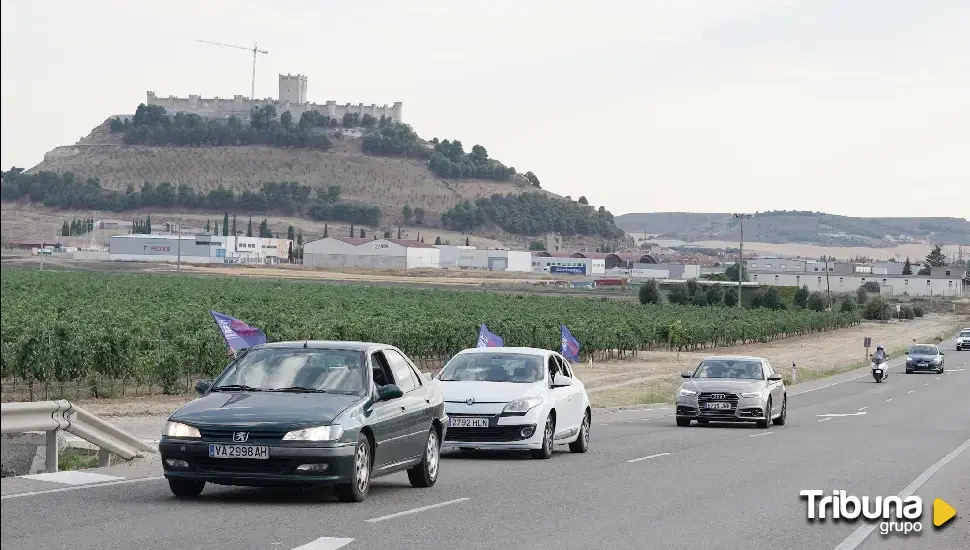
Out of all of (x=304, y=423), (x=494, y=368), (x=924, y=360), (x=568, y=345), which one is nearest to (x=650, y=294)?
(x=924, y=360)

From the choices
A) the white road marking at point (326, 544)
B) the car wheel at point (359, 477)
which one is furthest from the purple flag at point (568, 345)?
the white road marking at point (326, 544)

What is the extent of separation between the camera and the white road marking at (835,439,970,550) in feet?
39.2

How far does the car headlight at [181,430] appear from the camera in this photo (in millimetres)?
12523

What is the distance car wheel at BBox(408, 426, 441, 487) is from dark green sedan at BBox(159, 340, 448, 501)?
0.02m

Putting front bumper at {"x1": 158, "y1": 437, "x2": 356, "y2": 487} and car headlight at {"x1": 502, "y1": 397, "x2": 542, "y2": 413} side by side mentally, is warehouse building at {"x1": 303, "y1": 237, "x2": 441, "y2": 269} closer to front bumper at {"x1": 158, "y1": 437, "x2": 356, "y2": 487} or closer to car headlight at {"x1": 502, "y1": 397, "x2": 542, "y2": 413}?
car headlight at {"x1": 502, "y1": 397, "x2": 542, "y2": 413}

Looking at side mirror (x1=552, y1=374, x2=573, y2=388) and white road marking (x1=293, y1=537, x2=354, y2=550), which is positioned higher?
side mirror (x1=552, y1=374, x2=573, y2=388)

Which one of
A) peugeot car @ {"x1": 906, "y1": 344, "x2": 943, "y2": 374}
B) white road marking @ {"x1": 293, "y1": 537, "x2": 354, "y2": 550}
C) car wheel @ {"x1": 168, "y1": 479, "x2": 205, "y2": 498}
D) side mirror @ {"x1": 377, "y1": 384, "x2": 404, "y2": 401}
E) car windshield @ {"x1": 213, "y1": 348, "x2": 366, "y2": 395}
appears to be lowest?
peugeot car @ {"x1": 906, "y1": 344, "x2": 943, "y2": 374}

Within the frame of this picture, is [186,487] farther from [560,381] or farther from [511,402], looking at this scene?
[560,381]

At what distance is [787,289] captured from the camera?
149750 millimetres

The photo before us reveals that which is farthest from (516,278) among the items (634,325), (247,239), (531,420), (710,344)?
(531,420)

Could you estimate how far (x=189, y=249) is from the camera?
182 m

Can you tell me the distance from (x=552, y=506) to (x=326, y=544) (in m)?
3.76

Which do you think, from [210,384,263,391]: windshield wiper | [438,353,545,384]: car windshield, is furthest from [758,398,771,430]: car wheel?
[210,384,263,391]: windshield wiper

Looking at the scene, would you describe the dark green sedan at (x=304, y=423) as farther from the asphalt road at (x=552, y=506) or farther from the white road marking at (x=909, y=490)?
the white road marking at (x=909, y=490)
